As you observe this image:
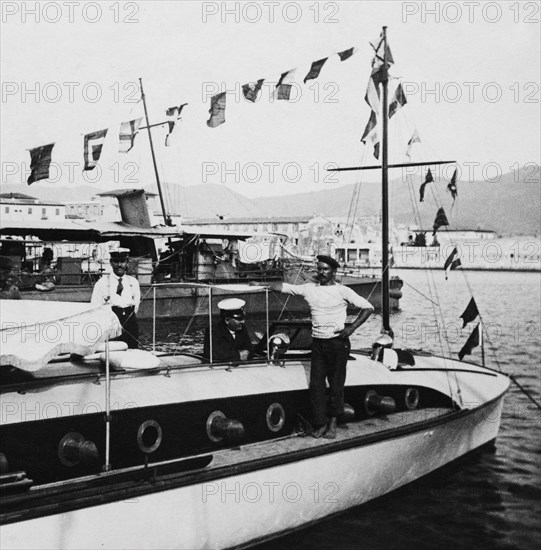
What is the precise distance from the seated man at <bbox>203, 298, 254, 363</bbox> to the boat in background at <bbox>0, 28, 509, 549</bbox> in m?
0.30

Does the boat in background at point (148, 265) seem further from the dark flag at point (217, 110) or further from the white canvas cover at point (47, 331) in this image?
the white canvas cover at point (47, 331)

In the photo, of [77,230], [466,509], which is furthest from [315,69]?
[77,230]

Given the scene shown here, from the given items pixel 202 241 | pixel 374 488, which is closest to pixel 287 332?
pixel 374 488

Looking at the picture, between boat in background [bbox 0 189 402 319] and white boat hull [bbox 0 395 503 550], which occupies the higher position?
boat in background [bbox 0 189 402 319]

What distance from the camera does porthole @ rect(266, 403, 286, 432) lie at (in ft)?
22.4

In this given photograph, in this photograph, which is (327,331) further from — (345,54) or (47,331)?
(345,54)

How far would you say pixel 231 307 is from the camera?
7.21 meters

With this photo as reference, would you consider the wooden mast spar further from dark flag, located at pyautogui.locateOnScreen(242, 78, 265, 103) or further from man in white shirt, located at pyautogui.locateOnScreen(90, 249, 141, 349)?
man in white shirt, located at pyautogui.locateOnScreen(90, 249, 141, 349)

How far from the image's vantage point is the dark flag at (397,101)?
11742mm

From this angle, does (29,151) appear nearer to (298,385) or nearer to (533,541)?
(298,385)

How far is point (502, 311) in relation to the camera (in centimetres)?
3622

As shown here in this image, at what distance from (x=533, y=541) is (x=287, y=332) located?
4.00 metres

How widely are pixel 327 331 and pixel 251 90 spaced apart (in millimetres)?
8146

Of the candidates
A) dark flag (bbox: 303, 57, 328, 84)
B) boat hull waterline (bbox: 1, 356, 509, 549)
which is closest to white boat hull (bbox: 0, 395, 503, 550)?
boat hull waterline (bbox: 1, 356, 509, 549)
